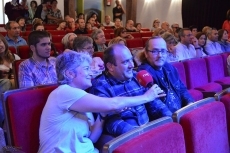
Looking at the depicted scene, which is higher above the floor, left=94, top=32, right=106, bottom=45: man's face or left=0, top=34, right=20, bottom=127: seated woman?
left=94, top=32, right=106, bottom=45: man's face

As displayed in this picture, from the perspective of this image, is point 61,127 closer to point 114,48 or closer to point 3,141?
point 3,141

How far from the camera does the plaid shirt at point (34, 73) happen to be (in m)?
2.91

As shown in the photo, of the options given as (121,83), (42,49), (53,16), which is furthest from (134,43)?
(121,83)

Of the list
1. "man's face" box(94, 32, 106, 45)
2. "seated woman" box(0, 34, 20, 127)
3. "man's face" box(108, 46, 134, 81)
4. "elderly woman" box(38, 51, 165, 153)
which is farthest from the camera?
"man's face" box(94, 32, 106, 45)

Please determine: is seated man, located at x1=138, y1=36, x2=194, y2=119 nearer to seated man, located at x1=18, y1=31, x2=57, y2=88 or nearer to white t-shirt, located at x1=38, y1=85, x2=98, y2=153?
seated man, located at x1=18, y1=31, x2=57, y2=88

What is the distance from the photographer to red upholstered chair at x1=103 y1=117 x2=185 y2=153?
115 centimetres

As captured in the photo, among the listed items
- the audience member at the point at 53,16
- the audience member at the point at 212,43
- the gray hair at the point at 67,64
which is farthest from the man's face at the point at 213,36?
the audience member at the point at 53,16

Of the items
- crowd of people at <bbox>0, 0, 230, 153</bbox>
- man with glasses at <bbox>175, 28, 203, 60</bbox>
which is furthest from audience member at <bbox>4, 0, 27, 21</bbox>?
crowd of people at <bbox>0, 0, 230, 153</bbox>

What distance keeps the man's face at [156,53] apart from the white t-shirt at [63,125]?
1059 millimetres

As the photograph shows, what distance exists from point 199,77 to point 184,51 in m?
0.83

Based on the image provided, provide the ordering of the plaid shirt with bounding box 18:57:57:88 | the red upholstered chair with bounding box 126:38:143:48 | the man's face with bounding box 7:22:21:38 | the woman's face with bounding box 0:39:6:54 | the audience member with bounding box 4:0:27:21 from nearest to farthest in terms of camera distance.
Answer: the plaid shirt with bounding box 18:57:57:88 < the woman's face with bounding box 0:39:6:54 < the man's face with bounding box 7:22:21:38 < the red upholstered chair with bounding box 126:38:143:48 < the audience member with bounding box 4:0:27:21

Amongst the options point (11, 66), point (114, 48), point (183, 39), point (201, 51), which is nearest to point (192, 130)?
point (114, 48)

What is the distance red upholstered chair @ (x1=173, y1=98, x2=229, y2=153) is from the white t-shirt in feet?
1.72

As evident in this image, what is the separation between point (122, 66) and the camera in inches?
83.4
